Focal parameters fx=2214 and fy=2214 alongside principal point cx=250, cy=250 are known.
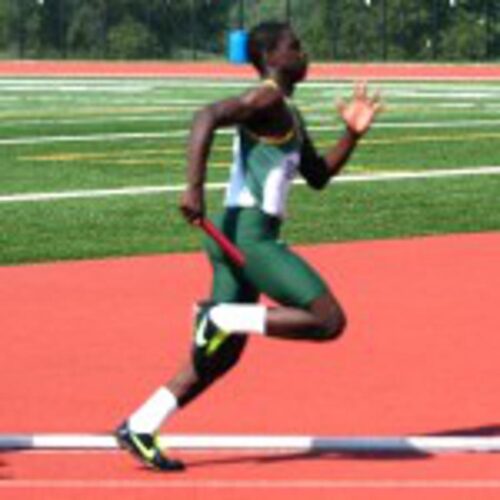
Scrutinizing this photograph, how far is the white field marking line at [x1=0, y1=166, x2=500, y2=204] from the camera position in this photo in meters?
24.3

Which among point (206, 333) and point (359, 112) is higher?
point (359, 112)

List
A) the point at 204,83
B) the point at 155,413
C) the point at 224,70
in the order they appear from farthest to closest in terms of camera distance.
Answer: the point at 224,70
the point at 204,83
the point at 155,413


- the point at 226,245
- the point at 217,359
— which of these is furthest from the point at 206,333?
the point at 226,245

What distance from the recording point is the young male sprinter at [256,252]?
936 cm

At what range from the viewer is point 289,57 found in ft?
31.1

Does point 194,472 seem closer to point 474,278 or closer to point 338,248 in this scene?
point 474,278

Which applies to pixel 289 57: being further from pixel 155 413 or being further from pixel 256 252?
pixel 155 413


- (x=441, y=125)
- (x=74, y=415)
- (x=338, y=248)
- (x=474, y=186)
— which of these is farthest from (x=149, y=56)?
(x=74, y=415)

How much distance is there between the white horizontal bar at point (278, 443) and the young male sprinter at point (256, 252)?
327 mm

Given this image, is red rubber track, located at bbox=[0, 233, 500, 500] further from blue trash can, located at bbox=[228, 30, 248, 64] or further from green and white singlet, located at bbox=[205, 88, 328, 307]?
blue trash can, located at bbox=[228, 30, 248, 64]

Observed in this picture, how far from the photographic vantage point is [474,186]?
2594cm

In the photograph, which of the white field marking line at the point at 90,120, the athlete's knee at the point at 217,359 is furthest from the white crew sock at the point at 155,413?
the white field marking line at the point at 90,120

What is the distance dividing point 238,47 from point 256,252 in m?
0.89

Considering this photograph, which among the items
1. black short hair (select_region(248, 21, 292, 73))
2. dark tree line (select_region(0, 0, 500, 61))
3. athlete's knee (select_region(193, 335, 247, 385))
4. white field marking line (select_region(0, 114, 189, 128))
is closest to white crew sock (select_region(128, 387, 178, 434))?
athlete's knee (select_region(193, 335, 247, 385))
